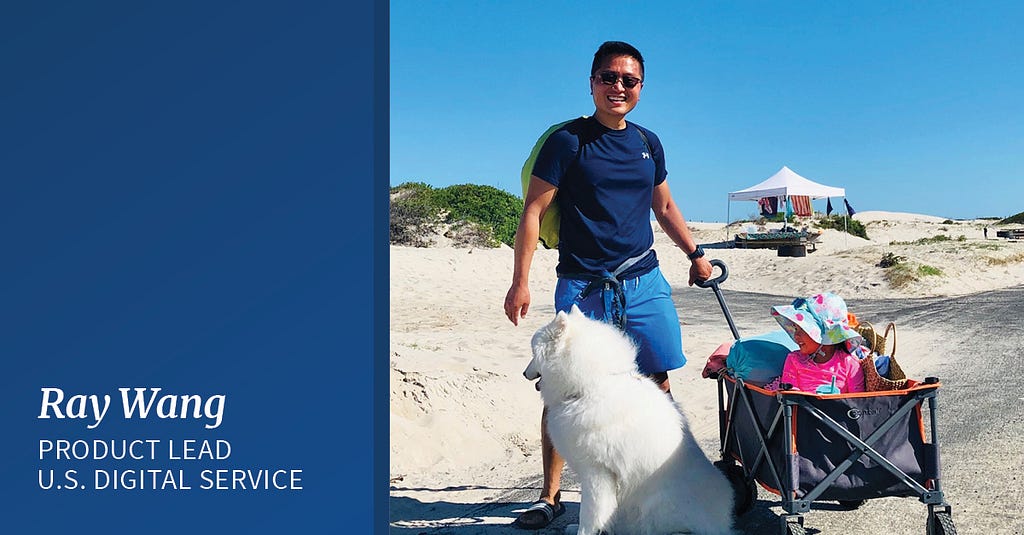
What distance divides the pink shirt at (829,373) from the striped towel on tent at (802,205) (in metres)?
24.9

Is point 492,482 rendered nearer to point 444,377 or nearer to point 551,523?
point 551,523

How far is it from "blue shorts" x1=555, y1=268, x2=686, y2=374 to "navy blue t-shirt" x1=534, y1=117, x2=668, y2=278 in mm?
76

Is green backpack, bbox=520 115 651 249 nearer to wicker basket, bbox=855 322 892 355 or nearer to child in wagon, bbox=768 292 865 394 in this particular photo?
child in wagon, bbox=768 292 865 394

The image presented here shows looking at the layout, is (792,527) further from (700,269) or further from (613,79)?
(613,79)

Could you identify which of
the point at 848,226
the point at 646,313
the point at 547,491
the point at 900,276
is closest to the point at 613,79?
the point at 646,313

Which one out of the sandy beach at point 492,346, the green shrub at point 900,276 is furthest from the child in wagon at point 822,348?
the green shrub at point 900,276

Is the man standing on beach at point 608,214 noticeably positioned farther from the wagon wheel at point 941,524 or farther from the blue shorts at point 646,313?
the wagon wheel at point 941,524

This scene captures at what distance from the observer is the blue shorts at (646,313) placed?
373 centimetres

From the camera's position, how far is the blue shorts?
12.3 feet

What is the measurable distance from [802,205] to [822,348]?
25.3m
